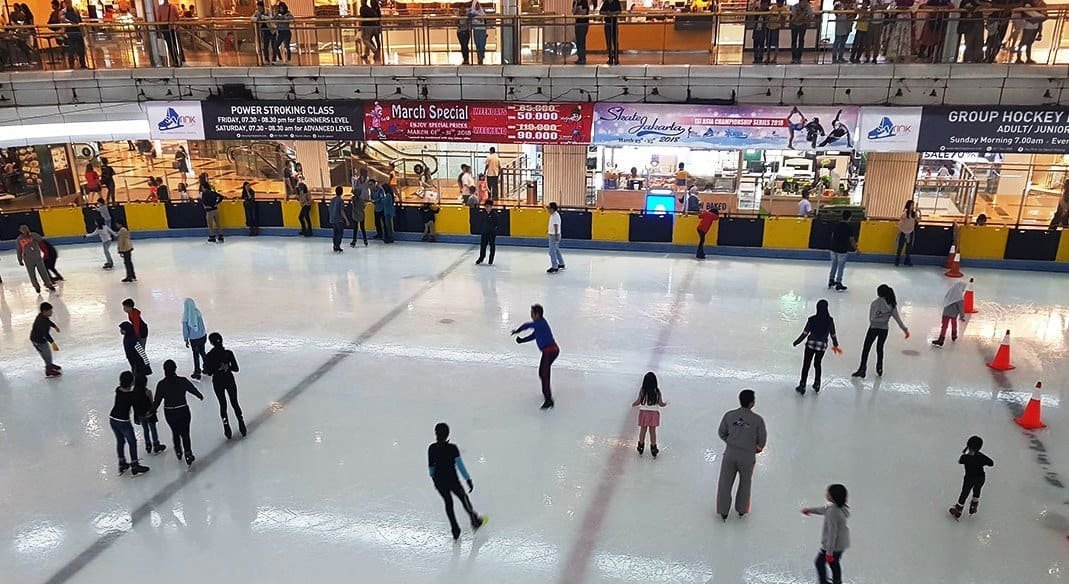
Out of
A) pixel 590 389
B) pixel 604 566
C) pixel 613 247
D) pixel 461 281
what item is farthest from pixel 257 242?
pixel 604 566

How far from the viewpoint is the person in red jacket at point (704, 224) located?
16.0 m

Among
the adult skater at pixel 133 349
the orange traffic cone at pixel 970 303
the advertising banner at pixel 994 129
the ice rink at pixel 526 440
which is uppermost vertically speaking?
the advertising banner at pixel 994 129

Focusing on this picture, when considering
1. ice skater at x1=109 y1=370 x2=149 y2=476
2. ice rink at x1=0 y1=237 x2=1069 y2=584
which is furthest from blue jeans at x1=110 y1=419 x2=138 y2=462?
ice rink at x1=0 y1=237 x2=1069 y2=584

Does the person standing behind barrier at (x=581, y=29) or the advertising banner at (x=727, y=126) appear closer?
the advertising banner at (x=727, y=126)

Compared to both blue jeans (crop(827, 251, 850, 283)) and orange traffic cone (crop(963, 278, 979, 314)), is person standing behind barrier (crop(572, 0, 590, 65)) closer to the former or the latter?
blue jeans (crop(827, 251, 850, 283))

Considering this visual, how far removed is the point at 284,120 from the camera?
59.0ft

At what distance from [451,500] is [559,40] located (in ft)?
41.5

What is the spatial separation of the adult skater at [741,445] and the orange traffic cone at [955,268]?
1081cm

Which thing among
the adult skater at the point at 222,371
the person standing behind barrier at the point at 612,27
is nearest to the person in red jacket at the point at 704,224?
the person standing behind barrier at the point at 612,27

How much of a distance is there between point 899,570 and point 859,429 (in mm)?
2692

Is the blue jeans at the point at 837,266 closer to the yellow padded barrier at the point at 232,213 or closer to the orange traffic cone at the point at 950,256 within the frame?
the orange traffic cone at the point at 950,256

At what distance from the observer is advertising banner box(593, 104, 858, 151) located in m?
15.4

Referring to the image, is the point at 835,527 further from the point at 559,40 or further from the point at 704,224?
the point at 559,40

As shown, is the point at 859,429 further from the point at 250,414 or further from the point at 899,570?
the point at 250,414
